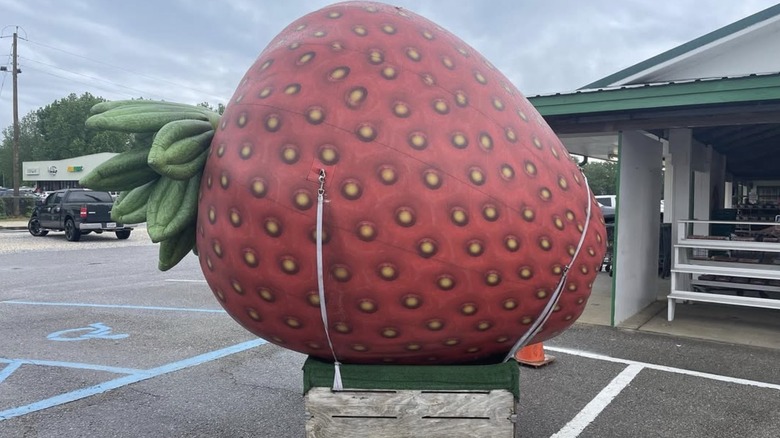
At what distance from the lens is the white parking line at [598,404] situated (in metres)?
3.48

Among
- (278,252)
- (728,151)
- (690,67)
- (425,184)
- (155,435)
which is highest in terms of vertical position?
(690,67)

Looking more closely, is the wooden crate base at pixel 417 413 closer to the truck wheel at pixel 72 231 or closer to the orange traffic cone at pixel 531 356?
the orange traffic cone at pixel 531 356

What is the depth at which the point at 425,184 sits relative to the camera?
183 cm

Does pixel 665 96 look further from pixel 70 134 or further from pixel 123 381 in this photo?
pixel 70 134

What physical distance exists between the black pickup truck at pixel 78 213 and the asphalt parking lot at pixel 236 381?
31.6 ft

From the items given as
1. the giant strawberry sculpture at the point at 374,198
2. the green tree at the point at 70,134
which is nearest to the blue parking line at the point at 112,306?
the giant strawberry sculpture at the point at 374,198

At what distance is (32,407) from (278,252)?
2954mm

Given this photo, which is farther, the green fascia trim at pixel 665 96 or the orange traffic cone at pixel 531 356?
the green fascia trim at pixel 665 96

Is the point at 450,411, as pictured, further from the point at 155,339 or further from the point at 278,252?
the point at 155,339

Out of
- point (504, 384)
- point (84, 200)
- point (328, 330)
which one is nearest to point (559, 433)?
point (504, 384)

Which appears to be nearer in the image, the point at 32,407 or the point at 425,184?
the point at 425,184

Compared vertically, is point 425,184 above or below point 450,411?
above

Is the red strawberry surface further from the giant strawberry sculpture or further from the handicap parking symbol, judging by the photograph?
the handicap parking symbol

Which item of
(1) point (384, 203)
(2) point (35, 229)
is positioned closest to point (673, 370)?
(1) point (384, 203)
